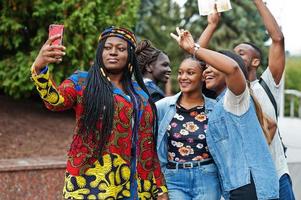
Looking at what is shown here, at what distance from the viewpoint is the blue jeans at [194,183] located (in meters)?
3.51

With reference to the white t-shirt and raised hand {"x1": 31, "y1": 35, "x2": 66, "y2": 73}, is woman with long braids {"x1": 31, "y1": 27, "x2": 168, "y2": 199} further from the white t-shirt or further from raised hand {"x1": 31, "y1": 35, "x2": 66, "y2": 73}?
the white t-shirt

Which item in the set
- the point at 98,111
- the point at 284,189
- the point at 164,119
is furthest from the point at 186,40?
the point at 284,189

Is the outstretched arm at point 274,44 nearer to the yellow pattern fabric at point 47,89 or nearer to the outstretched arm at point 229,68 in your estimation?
the outstretched arm at point 229,68

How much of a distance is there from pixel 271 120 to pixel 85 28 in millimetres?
4529

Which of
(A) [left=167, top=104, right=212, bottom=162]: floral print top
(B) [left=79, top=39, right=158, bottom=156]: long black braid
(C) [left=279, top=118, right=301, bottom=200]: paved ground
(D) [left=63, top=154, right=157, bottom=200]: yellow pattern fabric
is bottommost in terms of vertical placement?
(C) [left=279, top=118, right=301, bottom=200]: paved ground

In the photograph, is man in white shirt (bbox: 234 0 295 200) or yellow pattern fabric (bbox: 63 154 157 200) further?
man in white shirt (bbox: 234 0 295 200)

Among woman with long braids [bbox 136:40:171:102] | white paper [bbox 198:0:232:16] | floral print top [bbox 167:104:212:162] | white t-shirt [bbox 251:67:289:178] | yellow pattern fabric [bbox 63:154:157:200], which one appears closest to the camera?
yellow pattern fabric [bbox 63:154:157:200]

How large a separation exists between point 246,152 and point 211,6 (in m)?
1.17

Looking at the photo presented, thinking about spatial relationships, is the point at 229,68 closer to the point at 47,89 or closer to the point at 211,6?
the point at 211,6

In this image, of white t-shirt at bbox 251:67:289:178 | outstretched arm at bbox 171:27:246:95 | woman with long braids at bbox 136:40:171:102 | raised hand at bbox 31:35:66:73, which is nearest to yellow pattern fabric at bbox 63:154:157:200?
raised hand at bbox 31:35:66:73

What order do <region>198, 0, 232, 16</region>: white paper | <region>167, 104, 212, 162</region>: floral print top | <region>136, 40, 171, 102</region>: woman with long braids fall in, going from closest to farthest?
<region>167, 104, 212, 162</region>: floral print top → <region>198, 0, 232, 16</region>: white paper → <region>136, 40, 171, 102</region>: woman with long braids

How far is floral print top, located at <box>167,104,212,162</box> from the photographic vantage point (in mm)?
3500

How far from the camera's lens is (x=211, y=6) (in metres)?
3.83

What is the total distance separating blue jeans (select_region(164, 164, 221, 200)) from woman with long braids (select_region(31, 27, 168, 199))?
363 millimetres
